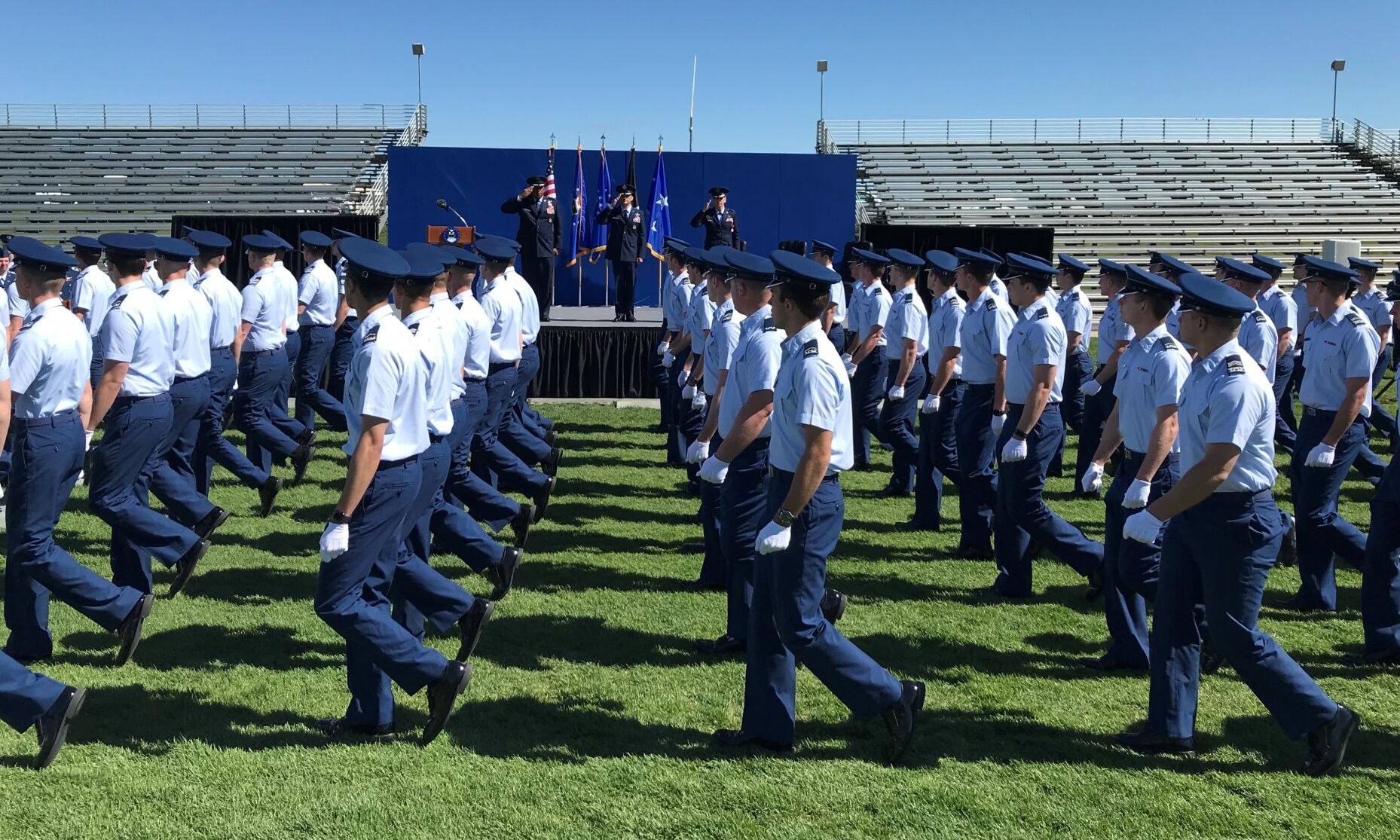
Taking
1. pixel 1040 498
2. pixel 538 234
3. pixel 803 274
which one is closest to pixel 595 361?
pixel 538 234

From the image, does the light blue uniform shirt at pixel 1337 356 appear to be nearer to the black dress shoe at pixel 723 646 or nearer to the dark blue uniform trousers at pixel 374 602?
the black dress shoe at pixel 723 646

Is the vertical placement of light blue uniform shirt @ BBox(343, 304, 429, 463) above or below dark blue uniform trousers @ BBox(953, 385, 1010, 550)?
above

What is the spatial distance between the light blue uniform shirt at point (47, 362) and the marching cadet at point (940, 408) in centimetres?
513

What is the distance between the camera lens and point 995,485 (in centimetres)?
804

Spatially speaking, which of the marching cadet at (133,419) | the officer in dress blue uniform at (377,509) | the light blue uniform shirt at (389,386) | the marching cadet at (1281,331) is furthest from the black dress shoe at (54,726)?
the marching cadet at (1281,331)

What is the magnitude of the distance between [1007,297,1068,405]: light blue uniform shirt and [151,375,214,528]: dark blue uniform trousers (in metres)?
4.66

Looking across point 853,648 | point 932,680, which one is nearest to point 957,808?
point 853,648

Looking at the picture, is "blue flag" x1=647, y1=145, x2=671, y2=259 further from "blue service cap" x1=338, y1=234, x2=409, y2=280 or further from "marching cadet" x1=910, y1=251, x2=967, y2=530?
"blue service cap" x1=338, y1=234, x2=409, y2=280

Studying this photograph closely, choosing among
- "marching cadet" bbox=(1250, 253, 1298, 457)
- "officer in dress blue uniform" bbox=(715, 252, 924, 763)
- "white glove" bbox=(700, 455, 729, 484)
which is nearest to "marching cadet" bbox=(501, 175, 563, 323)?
"marching cadet" bbox=(1250, 253, 1298, 457)

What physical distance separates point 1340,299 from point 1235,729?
280 centimetres

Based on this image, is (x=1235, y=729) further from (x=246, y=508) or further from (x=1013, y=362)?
(x=246, y=508)

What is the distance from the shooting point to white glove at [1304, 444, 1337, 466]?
6688 mm

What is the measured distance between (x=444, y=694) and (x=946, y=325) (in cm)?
504

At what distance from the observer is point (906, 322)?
32.5 feet
